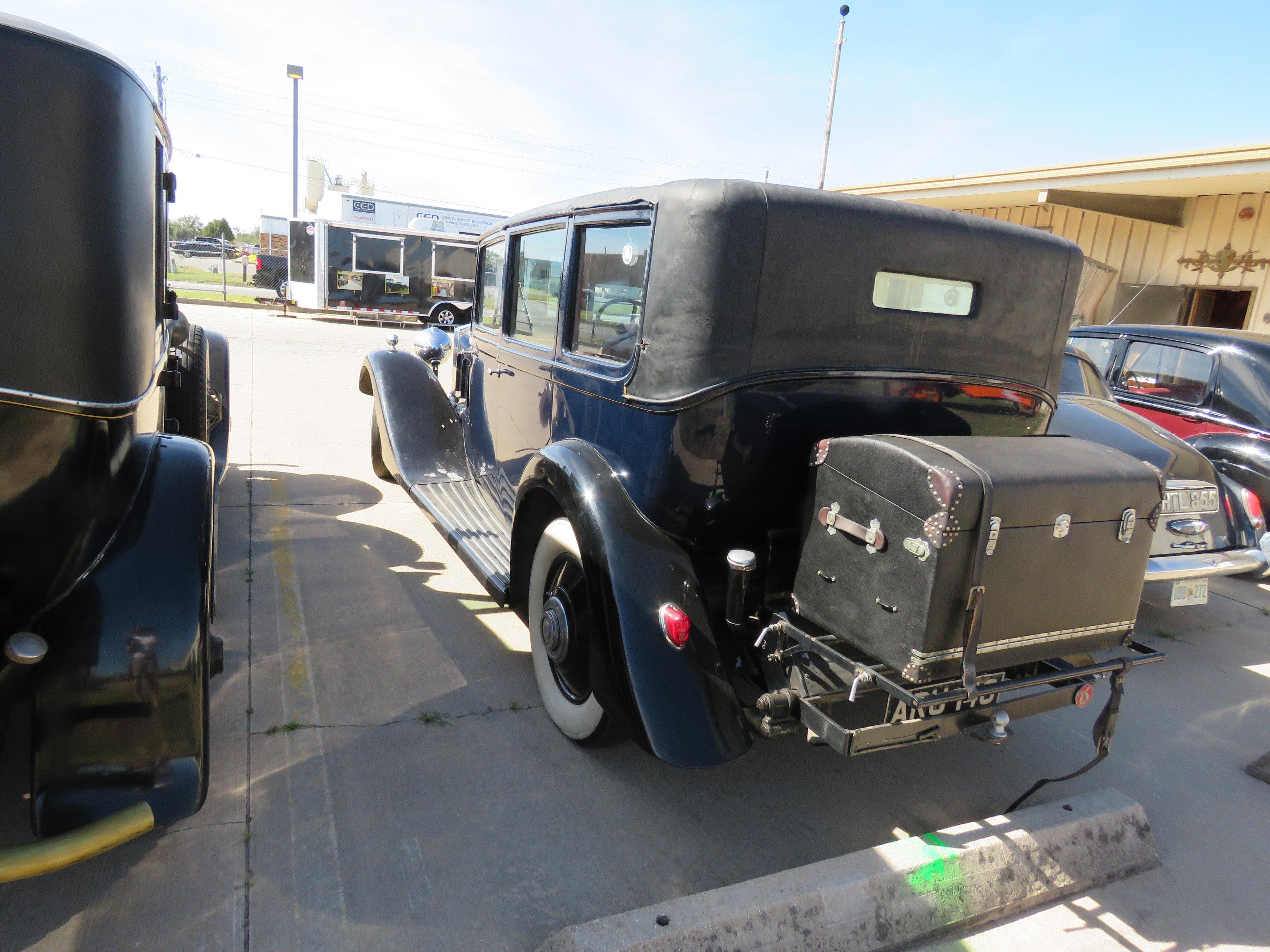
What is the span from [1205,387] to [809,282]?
5216mm

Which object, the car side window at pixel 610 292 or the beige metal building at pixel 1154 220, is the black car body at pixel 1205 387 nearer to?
the beige metal building at pixel 1154 220

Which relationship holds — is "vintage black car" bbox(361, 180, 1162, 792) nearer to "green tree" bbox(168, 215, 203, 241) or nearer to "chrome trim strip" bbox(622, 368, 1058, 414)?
"chrome trim strip" bbox(622, 368, 1058, 414)

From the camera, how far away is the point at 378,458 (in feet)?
20.5

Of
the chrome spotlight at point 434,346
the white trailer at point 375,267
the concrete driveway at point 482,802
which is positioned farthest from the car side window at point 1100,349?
the white trailer at point 375,267

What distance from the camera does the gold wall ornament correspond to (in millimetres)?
9625

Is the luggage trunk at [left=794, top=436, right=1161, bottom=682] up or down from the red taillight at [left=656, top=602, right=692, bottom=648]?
up

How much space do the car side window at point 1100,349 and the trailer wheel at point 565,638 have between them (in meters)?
5.55

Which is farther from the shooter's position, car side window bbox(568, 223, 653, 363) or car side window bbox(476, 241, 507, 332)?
car side window bbox(476, 241, 507, 332)

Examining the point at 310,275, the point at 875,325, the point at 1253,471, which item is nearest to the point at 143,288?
the point at 875,325

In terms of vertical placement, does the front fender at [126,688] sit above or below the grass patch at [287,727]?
above

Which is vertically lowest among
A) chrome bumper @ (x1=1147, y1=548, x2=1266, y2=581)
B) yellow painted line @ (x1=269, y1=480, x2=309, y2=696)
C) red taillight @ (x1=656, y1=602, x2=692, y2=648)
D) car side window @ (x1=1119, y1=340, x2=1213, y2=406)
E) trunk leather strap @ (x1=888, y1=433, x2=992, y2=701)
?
yellow painted line @ (x1=269, y1=480, x2=309, y2=696)

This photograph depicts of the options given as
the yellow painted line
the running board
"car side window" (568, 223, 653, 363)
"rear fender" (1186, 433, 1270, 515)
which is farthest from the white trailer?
"car side window" (568, 223, 653, 363)

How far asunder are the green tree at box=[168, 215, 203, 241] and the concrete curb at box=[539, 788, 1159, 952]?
77.0m

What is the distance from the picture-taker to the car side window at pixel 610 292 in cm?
290
